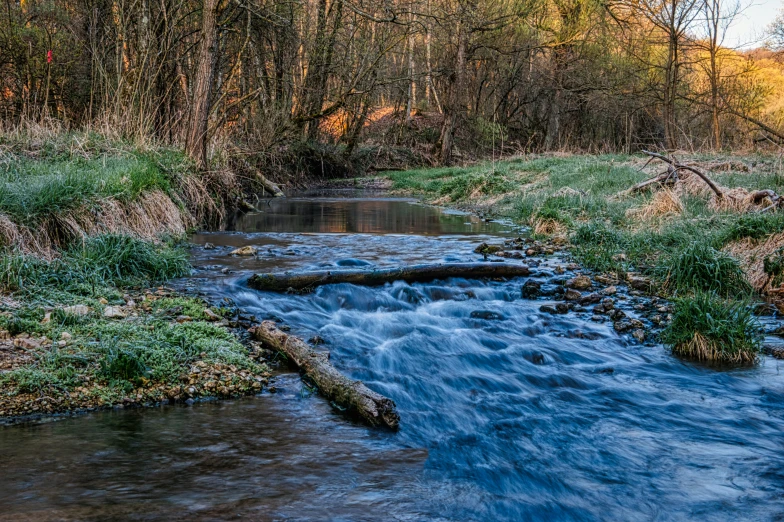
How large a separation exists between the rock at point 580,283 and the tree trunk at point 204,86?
748cm

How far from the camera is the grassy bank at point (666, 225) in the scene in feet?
19.6

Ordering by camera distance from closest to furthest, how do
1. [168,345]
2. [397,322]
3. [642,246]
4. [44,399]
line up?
1. [44,399]
2. [168,345]
3. [397,322]
4. [642,246]

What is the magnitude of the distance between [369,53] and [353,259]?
48.8 feet

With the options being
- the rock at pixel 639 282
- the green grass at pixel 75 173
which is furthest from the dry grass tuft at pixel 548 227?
the green grass at pixel 75 173

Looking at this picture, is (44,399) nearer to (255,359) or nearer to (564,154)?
(255,359)

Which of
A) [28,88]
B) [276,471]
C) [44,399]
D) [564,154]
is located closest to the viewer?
[276,471]

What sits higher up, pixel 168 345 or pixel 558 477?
pixel 168 345

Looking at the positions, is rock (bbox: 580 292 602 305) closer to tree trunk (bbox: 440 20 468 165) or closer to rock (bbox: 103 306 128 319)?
rock (bbox: 103 306 128 319)

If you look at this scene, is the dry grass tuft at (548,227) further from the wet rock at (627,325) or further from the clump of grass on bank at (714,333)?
the clump of grass on bank at (714,333)

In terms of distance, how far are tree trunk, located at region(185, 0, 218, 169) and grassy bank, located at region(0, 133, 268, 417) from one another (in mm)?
2306

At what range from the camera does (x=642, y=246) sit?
7891 millimetres

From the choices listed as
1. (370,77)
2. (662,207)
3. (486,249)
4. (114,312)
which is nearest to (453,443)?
(114,312)

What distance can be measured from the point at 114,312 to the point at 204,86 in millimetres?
7815

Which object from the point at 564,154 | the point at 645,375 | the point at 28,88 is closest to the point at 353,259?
the point at 645,375
